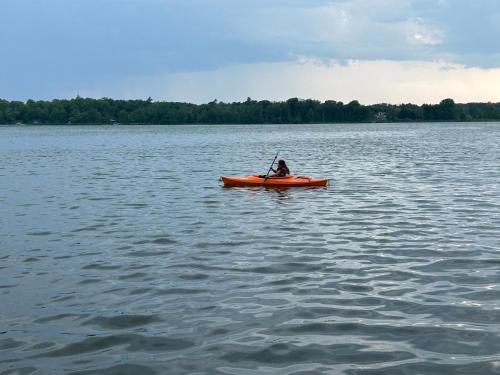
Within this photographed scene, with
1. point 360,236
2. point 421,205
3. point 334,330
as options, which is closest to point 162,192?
point 421,205

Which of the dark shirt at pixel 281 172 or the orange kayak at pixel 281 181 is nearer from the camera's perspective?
the orange kayak at pixel 281 181

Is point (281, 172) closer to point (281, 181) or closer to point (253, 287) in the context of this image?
point (281, 181)

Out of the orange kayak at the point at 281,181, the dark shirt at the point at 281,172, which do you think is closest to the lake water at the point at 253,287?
the orange kayak at the point at 281,181

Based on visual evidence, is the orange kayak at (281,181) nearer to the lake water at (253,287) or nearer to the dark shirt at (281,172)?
the dark shirt at (281,172)

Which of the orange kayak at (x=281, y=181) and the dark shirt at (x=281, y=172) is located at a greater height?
the dark shirt at (x=281, y=172)

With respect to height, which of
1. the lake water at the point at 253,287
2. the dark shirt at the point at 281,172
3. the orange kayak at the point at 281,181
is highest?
the dark shirt at the point at 281,172

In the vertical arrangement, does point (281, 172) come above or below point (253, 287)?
above

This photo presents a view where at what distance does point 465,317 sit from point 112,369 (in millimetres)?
4540

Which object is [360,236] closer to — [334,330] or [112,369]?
[334,330]

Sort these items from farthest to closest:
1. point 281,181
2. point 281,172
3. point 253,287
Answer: point 281,172 → point 281,181 → point 253,287

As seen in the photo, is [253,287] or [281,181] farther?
[281,181]

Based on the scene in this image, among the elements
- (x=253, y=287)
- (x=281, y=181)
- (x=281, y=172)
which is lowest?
(x=253, y=287)

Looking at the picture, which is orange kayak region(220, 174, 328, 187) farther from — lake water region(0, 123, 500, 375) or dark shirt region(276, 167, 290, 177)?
lake water region(0, 123, 500, 375)

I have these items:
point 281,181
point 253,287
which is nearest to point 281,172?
point 281,181
